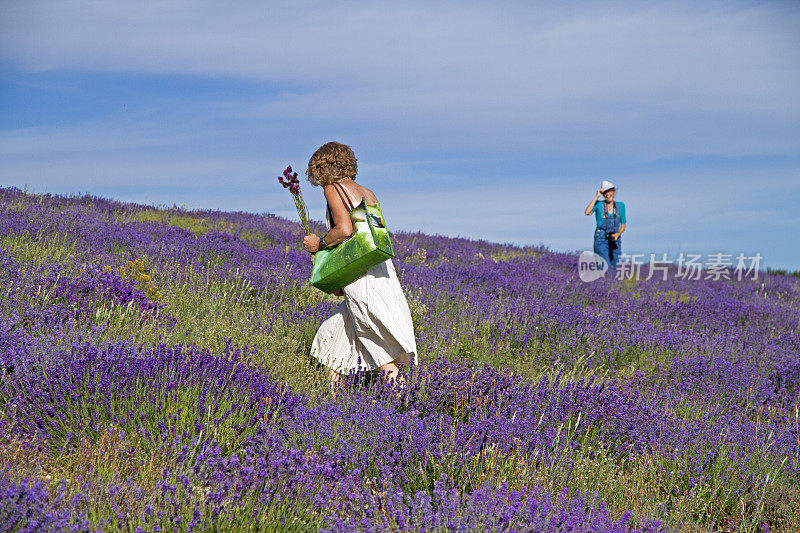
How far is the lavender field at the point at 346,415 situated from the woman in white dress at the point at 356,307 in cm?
18

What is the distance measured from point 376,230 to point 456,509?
192 cm

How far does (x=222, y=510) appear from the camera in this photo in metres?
2.07

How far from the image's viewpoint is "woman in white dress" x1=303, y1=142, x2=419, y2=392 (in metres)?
3.97

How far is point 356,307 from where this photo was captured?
4.05 m

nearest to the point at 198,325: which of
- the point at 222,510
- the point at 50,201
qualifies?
the point at 222,510

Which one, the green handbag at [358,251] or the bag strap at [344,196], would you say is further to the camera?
the bag strap at [344,196]

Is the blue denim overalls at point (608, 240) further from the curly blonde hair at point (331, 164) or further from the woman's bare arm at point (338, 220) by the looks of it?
the woman's bare arm at point (338, 220)

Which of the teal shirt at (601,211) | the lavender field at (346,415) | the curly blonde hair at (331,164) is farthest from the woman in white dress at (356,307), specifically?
the teal shirt at (601,211)

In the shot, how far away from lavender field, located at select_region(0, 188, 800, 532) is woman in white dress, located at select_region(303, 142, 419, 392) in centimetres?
18

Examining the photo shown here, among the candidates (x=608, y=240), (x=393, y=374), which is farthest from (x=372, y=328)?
(x=608, y=240)

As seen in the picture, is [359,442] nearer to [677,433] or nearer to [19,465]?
[19,465]

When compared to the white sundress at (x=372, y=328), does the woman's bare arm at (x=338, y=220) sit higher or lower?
higher

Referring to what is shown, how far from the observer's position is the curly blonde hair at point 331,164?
4.14 meters

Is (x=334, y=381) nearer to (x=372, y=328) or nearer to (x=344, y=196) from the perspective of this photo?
(x=372, y=328)
